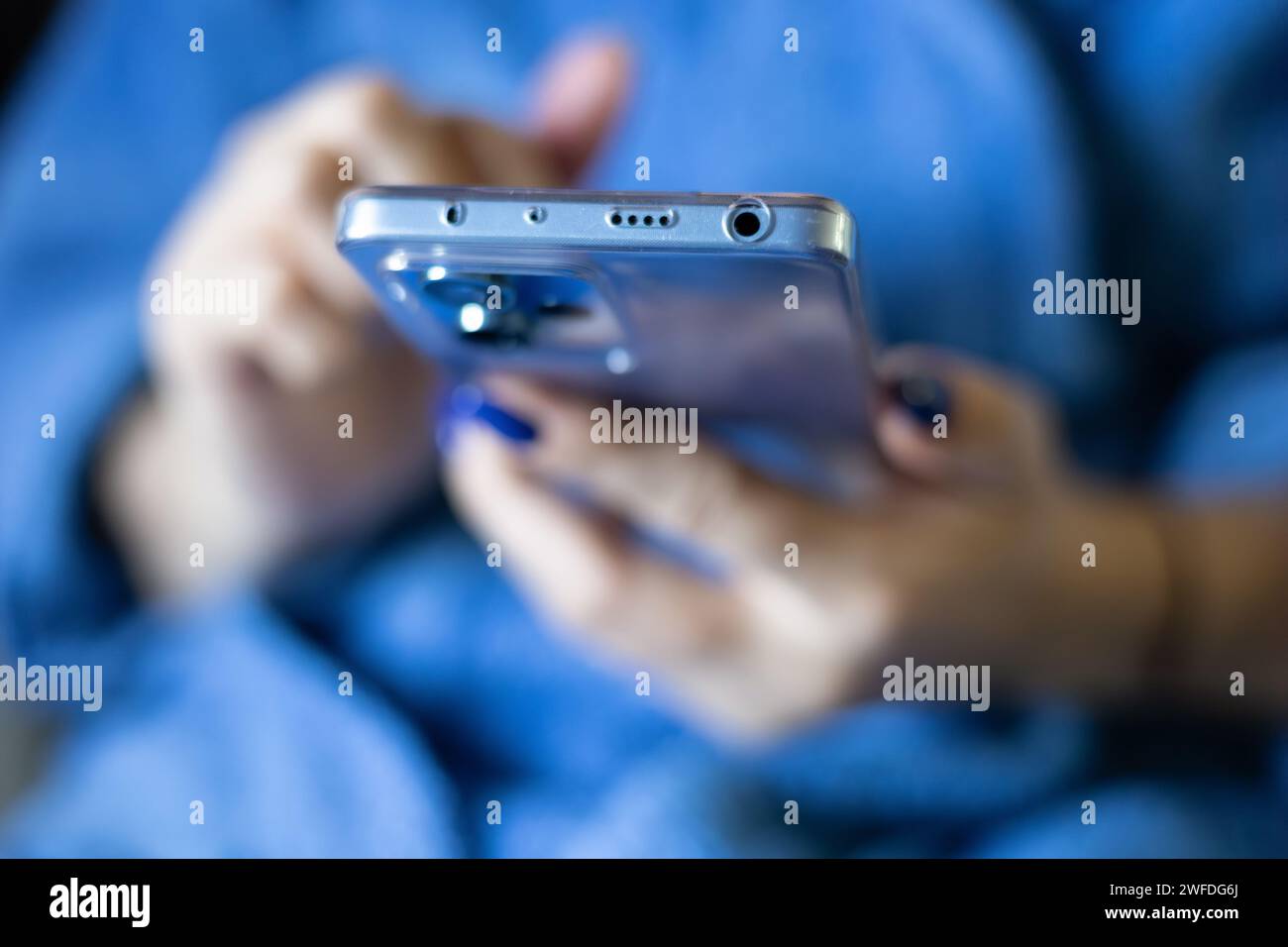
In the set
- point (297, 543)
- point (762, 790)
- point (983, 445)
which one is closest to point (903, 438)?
point (983, 445)

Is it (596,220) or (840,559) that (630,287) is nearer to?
(596,220)

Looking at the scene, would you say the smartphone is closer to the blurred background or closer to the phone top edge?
the phone top edge

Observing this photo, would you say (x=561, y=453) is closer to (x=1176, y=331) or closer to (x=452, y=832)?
(x=452, y=832)

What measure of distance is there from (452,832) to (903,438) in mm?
213

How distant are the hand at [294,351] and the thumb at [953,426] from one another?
0.14 meters

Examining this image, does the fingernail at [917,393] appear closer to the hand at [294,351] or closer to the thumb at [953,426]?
the thumb at [953,426]

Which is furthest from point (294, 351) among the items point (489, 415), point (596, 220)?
point (596, 220)

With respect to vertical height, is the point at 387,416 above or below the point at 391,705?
above

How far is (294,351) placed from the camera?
15.0 inches

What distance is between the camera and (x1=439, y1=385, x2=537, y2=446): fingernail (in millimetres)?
349

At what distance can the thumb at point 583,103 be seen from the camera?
1.26 feet

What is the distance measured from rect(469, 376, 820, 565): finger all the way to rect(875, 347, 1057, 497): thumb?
0.05 meters

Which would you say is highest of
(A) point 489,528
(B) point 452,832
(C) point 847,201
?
(C) point 847,201

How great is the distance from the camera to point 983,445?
15.1 inches
